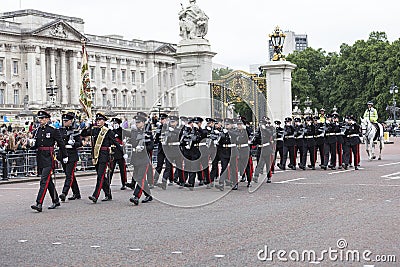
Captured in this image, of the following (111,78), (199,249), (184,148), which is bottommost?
(199,249)

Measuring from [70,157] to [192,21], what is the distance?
41.3 feet

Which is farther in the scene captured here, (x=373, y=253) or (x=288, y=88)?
(x=288, y=88)

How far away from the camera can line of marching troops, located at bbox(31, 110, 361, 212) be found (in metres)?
15.0

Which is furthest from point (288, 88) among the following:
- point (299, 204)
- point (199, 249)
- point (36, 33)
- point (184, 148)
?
point (36, 33)

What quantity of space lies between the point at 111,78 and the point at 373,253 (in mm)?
100084

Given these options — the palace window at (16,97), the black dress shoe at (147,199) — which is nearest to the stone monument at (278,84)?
the black dress shoe at (147,199)

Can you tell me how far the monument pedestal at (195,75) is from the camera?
27875 mm

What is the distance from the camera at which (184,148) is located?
59.2ft

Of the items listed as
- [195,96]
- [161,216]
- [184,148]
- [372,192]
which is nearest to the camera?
[161,216]

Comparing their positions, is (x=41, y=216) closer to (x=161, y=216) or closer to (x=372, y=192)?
(x=161, y=216)

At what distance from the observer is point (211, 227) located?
37.3 ft

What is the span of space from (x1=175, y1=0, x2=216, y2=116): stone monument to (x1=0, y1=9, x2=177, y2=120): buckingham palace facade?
60157 millimetres

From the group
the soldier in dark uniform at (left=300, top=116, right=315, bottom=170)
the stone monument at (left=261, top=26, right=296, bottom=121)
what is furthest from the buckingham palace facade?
the soldier in dark uniform at (left=300, top=116, right=315, bottom=170)

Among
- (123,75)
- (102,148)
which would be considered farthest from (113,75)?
(102,148)
